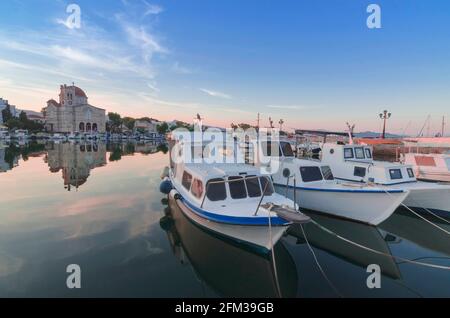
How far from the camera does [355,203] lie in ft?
47.2

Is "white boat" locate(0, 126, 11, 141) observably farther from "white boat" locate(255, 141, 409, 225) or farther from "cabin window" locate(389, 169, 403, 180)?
"cabin window" locate(389, 169, 403, 180)

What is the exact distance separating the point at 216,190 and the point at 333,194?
7.09 meters

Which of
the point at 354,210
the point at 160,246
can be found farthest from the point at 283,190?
the point at 160,246

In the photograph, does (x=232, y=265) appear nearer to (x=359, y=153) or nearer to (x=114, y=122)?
(x=359, y=153)

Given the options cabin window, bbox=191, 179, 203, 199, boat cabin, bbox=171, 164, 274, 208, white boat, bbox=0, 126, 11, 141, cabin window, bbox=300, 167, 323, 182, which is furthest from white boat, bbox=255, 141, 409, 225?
white boat, bbox=0, 126, 11, 141

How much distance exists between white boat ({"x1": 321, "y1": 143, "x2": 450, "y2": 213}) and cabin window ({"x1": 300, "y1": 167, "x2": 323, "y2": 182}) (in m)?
2.02

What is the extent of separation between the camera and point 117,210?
1659cm

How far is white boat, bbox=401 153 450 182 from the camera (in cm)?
1944

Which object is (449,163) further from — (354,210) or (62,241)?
(62,241)

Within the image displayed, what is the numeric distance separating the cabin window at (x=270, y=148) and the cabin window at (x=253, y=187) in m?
6.92

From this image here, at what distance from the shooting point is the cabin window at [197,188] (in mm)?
12152

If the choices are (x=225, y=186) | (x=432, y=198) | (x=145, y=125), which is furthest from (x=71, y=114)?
(x=432, y=198)
